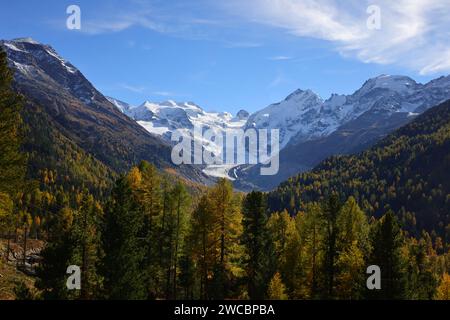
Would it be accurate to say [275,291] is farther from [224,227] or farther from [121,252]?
[121,252]

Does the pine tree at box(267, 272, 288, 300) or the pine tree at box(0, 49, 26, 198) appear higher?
the pine tree at box(0, 49, 26, 198)

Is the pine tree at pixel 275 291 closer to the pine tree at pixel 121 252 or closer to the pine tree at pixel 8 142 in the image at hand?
the pine tree at pixel 121 252

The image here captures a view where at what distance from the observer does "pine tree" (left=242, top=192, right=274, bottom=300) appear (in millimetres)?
51781

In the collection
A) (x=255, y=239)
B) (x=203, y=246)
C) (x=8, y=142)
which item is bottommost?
(x=203, y=246)

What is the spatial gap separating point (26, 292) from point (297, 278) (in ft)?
95.6

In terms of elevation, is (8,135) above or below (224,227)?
above

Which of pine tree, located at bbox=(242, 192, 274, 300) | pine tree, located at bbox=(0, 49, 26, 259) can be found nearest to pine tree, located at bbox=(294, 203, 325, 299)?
pine tree, located at bbox=(242, 192, 274, 300)

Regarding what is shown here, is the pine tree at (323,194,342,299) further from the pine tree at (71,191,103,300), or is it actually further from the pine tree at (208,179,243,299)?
the pine tree at (71,191,103,300)

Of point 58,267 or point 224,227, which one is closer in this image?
point 58,267

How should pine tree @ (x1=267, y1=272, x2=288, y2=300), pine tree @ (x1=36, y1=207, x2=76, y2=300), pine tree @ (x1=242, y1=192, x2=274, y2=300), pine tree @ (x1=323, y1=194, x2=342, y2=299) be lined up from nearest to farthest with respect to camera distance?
pine tree @ (x1=36, y1=207, x2=76, y2=300), pine tree @ (x1=267, y1=272, x2=288, y2=300), pine tree @ (x1=323, y1=194, x2=342, y2=299), pine tree @ (x1=242, y1=192, x2=274, y2=300)

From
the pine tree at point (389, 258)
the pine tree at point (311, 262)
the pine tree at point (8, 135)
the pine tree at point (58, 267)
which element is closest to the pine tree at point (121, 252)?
the pine tree at point (58, 267)

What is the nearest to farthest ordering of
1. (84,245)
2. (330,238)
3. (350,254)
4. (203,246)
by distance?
(84,245)
(350,254)
(330,238)
(203,246)

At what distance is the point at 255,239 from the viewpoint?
2053 inches

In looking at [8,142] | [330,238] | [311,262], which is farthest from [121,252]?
[311,262]
